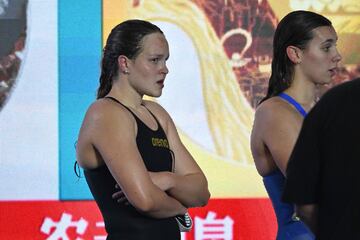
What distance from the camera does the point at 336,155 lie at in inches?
70.1

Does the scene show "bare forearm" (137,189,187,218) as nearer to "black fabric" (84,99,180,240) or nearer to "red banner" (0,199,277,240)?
"black fabric" (84,99,180,240)

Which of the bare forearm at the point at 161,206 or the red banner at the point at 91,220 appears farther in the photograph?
the red banner at the point at 91,220

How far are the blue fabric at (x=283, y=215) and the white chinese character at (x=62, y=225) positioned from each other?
1.45m

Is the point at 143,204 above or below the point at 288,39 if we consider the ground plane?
below

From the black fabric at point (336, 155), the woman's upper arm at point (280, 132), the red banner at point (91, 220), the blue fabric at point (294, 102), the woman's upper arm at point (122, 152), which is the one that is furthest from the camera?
the red banner at point (91, 220)

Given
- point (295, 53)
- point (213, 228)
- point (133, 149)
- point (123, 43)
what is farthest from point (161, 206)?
point (213, 228)

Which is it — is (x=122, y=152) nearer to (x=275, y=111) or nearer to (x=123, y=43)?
(x=123, y=43)

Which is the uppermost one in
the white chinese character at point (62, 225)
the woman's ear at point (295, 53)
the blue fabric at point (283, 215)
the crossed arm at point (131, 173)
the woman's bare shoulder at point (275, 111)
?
the woman's ear at point (295, 53)

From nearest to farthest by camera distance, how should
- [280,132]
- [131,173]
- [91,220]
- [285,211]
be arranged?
[131,173], [280,132], [285,211], [91,220]

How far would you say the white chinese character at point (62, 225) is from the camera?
13.1 feet

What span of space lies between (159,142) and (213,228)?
142cm

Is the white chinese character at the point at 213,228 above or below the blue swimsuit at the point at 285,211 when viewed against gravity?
below

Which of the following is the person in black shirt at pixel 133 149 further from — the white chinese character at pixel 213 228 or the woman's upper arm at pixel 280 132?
the white chinese character at pixel 213 228

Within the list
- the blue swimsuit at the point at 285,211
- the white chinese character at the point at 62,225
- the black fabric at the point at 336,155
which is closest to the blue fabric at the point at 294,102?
the blue swimsuit at the point at 285,211
